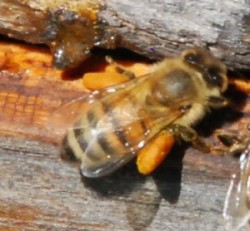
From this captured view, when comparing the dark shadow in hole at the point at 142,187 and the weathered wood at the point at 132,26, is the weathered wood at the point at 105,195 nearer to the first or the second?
the dark shadow in hole at the point at 142,187

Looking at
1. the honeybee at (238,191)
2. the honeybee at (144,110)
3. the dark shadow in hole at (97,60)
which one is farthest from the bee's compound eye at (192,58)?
the honeybee at (238,191)

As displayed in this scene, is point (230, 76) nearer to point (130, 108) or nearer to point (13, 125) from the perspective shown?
point (130, 108)

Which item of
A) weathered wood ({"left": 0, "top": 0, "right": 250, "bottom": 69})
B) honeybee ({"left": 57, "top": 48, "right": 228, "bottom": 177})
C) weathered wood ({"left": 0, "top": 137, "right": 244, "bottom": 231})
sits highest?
weathered wood ({"left": 0, "top": 0, "right": 250, "bottom": 69})

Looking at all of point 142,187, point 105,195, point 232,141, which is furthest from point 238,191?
point 105,195

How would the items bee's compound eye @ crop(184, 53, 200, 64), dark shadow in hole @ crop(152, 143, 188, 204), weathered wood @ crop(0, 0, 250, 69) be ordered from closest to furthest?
1. weathered wood @ crop(0, 0, 250, 69)
2. dark shadow in hole @ crop(152, 143, 188, 204)
3. bee's compound eye @ crop(184, 53, 200, 64)

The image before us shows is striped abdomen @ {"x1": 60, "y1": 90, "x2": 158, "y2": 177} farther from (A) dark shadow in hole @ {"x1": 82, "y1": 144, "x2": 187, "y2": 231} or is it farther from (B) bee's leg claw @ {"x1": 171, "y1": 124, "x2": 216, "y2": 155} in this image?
(B) bee's leg claw @ {"x1": 171, "y1": 124, "x2": 216, "y2": 155}

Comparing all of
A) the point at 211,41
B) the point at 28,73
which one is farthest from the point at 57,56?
the point at 211,41

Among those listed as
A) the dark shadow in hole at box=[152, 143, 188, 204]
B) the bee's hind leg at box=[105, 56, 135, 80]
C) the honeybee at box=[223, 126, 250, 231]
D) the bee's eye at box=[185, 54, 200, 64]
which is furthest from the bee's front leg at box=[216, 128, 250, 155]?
the bee's hind leg at box=[105, 56, 135, 80]
